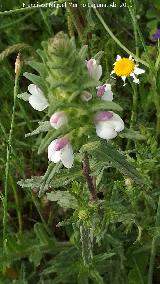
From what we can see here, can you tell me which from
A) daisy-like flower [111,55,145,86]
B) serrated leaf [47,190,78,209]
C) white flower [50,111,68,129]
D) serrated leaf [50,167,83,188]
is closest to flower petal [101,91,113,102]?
white flower [50,111,68,129]

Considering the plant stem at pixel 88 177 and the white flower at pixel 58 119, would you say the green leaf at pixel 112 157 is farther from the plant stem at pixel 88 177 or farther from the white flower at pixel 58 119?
the white flower at pixel 58 119

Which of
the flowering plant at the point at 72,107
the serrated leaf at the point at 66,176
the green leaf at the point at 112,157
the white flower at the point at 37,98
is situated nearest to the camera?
the flowering plant at the point at 72,107

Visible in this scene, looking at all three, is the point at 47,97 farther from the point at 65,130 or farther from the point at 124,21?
the point at 124,21

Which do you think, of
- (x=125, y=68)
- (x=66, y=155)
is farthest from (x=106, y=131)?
(x=125, y=68)

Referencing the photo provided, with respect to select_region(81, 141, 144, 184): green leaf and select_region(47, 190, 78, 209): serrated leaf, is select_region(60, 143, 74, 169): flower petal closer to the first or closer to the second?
select_region(81, 141, 144, 184): green leaf

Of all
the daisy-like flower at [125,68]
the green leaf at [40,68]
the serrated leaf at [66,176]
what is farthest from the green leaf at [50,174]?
the daisy-like flower at [125,68]

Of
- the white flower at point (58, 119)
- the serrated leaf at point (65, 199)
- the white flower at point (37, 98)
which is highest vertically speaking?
the white flower at point (37, 98)
